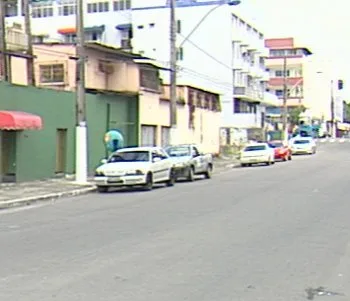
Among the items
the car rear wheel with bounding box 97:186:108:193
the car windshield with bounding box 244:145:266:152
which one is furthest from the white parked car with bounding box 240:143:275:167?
the car rear wheel with bounding box 97:186:108:193

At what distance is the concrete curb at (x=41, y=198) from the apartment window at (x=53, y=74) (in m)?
11.4

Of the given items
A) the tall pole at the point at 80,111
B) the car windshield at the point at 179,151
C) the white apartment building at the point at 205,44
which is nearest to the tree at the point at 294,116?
the white apartment building at the point at 205,44

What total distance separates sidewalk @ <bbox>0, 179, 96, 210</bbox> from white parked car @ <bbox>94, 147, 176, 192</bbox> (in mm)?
941

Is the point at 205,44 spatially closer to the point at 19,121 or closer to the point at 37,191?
the point at 19,121

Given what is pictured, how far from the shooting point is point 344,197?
2233 cm

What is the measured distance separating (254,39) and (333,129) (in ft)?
190

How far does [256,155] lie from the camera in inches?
1822

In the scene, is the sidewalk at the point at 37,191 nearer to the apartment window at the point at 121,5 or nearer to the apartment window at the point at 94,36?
the apartment window at the point at 94,36

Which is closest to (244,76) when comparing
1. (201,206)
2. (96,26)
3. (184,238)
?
(96,26)

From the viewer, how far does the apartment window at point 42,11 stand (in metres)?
91.3

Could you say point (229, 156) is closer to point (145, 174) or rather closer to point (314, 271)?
point (145, 174)

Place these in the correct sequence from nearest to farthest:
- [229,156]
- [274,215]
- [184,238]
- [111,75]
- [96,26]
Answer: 1. [184,238]
2. [274,215]
3. [111,75]
4. [229,156]
5. [96,26]

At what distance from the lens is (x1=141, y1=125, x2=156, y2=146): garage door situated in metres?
41.3

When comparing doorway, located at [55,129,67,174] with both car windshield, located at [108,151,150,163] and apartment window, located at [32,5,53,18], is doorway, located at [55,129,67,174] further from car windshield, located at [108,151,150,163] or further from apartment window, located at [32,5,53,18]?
apartment window, located at [32,5,53,18]
